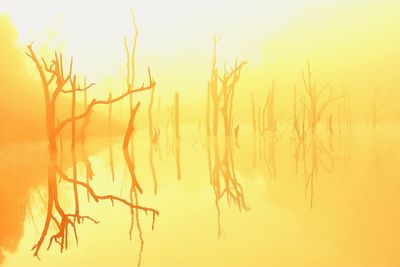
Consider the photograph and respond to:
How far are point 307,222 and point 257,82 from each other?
6206 cm

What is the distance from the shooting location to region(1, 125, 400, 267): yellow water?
3830 millimetres

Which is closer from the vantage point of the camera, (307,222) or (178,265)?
(178,265)

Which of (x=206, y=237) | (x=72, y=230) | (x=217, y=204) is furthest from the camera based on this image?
(x=217, y=204)

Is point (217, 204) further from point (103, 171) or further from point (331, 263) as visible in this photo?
point (103, 171)

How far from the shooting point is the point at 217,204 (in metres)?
6.11

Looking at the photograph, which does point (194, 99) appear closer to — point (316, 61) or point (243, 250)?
point (316, 61)

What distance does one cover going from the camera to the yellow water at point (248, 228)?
12.6ft

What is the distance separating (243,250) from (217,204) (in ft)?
6.84

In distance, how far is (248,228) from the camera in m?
4.80

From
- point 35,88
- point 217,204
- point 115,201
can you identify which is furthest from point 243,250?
point 35,88

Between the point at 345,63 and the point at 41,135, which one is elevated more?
the point at 345,63

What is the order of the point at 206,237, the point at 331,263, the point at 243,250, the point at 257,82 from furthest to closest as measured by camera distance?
the point at 257,82
the point at 206,237
the point at 243,250
the point at 331,263

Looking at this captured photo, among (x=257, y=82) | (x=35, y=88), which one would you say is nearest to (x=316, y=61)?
(x=257, y=82)

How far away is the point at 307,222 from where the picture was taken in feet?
16.4
